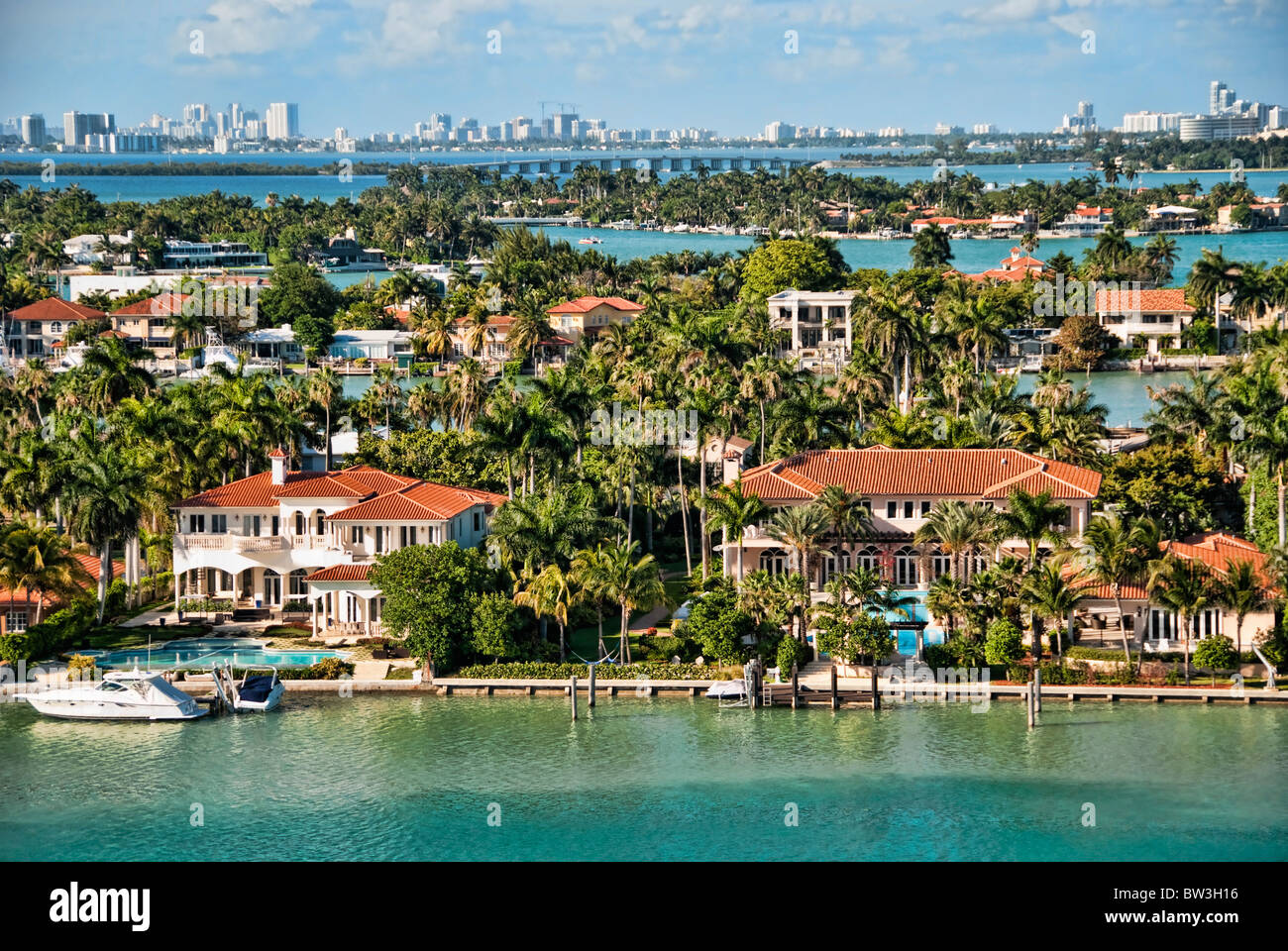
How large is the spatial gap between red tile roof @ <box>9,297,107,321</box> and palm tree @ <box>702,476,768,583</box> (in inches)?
2877

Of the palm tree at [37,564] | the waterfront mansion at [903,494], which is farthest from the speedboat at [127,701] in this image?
the waterfront mansion at [903,494]

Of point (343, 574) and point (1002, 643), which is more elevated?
point (343, 574)

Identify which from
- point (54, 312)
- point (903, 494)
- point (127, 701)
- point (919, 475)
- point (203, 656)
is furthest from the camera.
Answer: point (54, 312)

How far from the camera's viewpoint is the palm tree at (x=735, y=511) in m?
47.8

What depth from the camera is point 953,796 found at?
37.2 metres

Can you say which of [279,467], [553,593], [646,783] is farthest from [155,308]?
[646,783]

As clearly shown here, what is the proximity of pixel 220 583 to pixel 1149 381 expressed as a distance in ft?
194

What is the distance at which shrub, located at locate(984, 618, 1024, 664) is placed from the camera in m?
43.5

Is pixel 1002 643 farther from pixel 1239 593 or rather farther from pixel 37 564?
pixel 37 564

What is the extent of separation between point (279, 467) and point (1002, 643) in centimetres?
2086

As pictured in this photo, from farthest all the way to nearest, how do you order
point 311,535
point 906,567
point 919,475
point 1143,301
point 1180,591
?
point 1143,301 → point 919,475 → point 311,535 → point 906,567 → point 1180,591

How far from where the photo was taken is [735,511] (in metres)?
47.9

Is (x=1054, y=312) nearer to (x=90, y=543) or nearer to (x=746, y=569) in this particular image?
(x=746, y=569)
